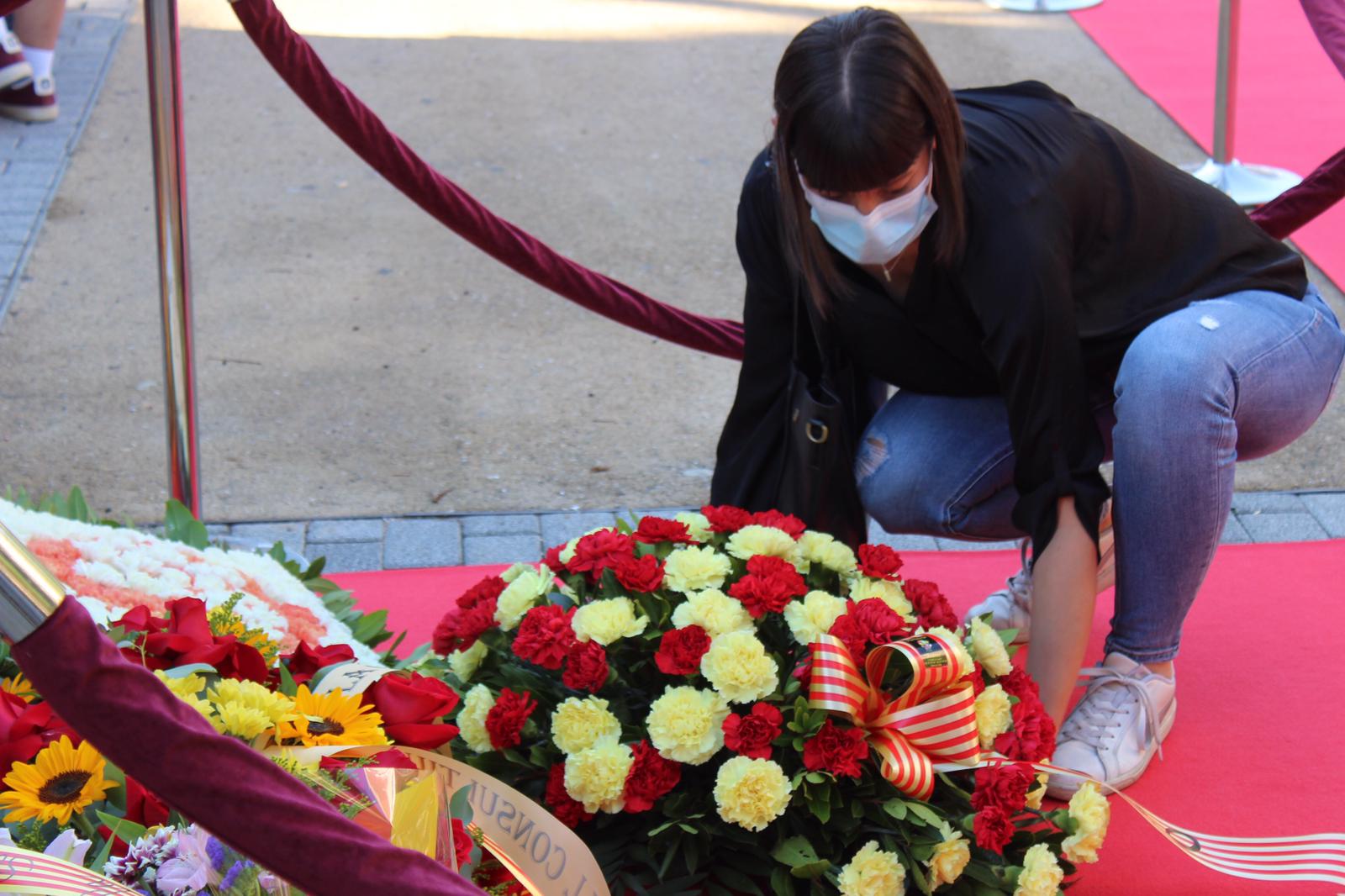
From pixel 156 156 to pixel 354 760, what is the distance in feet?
4.15

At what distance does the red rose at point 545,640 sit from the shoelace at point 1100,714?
843mm

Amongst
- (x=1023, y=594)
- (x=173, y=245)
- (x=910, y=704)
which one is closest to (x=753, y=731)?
(x=910, y=704)

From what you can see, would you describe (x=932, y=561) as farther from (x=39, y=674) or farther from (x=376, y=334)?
(x=39, y=674)

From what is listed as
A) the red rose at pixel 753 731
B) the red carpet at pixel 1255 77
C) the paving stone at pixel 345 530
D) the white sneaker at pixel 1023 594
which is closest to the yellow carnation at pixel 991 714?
the red rose at pixel 753 731

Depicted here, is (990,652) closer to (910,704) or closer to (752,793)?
(910,704)

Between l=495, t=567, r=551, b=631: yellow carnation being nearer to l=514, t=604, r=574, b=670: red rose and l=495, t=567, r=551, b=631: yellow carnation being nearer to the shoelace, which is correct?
l=514, t=604, r=574, b=670: red rose

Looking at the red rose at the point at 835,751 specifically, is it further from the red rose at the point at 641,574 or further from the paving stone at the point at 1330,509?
the paving stone at the point at 1330,509

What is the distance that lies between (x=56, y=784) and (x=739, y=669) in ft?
2.17

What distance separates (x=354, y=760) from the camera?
1.37 metres

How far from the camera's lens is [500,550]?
2.79 meters

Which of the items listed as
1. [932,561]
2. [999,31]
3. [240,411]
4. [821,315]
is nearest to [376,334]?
[240,411]

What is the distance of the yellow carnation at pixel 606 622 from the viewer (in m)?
1.55

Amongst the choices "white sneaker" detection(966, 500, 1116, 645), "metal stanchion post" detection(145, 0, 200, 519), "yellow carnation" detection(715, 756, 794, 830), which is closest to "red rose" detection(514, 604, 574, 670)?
"yellow carnation" detection(715, 756, 794, 830)

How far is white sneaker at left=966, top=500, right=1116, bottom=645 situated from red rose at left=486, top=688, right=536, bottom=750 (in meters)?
0.99
